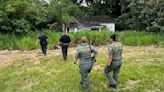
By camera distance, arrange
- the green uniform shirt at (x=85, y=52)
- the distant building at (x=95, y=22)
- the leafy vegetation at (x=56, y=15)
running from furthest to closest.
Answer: the distant building at (x=95, y=22)
the leafy vegetation at (x=56, y=15)
the green uniform shirt at (x=85, y=52)

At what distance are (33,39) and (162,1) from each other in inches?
472

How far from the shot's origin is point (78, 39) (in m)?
30.9

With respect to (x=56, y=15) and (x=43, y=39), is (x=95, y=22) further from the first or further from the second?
(x=43, y=39)

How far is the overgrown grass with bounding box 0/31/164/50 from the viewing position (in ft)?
93.1

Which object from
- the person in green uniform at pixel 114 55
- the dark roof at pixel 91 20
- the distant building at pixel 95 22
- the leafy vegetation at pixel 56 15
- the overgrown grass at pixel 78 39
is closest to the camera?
the person in green uniform at pixel 114 55

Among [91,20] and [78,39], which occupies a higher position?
[78,39]

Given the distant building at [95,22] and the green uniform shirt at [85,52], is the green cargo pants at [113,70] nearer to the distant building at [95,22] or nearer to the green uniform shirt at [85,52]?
the green uniform shirt at [85,52]

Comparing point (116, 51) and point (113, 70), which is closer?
point (116, 51)

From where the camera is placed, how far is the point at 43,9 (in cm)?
3547

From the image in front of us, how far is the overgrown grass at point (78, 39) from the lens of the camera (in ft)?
93.1

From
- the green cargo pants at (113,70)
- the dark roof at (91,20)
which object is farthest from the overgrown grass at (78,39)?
the dark roof at (91,20)

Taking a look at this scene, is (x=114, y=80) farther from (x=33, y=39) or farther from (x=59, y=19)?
(x=59, y=19)

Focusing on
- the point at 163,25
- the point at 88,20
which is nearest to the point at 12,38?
the point at 163,25

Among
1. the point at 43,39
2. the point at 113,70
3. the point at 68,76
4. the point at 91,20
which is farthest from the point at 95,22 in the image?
the point at 113,70
